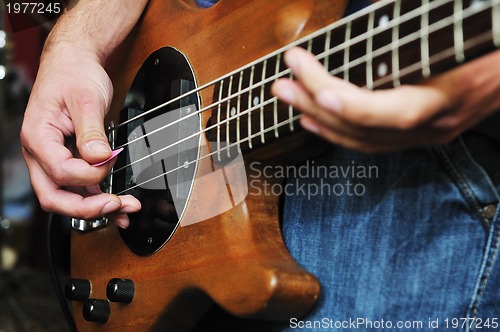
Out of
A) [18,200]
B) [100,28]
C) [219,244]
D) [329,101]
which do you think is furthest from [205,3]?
[18,200]

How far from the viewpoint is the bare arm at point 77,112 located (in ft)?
2.56

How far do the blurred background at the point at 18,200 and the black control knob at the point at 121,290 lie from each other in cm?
153

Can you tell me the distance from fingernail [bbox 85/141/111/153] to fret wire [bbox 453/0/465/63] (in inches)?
18.1

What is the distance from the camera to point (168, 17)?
2.87ft

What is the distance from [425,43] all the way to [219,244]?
34cm

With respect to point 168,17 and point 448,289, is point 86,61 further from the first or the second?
point 448,289

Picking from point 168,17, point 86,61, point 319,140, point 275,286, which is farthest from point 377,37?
point 86,61

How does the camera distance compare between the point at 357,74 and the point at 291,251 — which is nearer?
the point at 357,74

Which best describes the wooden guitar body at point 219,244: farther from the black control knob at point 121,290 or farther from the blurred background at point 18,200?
the blurred background at point 18,200

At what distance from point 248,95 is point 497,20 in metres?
0.29

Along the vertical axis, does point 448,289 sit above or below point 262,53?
below

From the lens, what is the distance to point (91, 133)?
77 cm

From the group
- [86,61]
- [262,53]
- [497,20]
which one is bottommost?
[86,61]

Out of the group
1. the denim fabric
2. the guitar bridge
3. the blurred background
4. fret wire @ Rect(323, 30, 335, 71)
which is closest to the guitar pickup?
the guitar bridge
